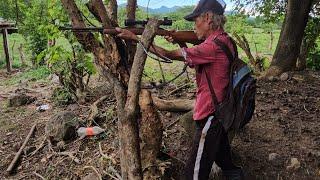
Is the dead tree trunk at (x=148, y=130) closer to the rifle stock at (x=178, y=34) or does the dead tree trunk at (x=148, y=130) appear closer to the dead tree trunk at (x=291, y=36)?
the rifle stock at (x=178, y=34)

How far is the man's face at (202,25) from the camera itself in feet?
12.3

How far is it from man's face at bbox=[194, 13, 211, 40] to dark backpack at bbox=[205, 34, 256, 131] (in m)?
0.24

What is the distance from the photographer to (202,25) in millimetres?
3787

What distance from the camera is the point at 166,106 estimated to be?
23.4 ft

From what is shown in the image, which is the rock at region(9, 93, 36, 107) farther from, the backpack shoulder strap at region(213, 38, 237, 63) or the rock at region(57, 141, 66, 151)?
the backpack shoulder strap at region(213, 38, 237, 63)

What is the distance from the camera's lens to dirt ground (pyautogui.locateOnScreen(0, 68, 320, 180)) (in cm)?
544

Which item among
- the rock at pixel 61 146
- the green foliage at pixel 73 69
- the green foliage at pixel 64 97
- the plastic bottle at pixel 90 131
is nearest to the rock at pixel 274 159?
the plastic bottle at pixel 90 131

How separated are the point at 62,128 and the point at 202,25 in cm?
390

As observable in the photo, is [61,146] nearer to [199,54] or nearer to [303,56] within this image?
[199,54]

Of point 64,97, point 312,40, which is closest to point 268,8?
point 312,40

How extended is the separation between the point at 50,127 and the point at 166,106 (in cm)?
197

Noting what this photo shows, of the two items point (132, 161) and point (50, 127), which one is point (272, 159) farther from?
point (50, 127)

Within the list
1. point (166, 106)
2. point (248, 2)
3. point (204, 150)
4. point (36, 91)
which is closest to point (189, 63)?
point (204, 150)

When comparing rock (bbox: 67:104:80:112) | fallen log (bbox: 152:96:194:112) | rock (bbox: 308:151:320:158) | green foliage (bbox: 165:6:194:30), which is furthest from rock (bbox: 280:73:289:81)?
rock (bbox: 67:104:80:112)
